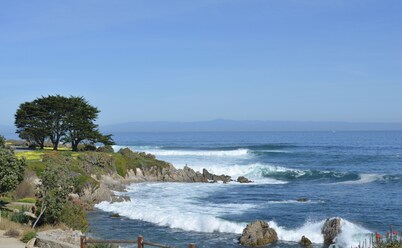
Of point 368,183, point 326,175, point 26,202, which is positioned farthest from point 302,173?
point 26,202

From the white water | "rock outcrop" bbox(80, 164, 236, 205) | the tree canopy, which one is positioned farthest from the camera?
the tree canopy

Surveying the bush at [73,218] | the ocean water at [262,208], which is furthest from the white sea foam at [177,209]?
the bush at [73,218]

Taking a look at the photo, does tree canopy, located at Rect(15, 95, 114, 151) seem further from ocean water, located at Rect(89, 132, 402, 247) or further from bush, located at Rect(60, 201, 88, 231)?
bush, located at Rect(60, 201, 88, 231)

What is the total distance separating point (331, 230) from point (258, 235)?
4.17 meters

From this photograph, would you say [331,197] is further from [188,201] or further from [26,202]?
[26,202]

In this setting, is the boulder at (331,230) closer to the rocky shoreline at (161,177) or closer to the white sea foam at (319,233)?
the white sea foam at (319,233)

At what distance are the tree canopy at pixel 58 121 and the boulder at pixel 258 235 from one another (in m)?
40.4

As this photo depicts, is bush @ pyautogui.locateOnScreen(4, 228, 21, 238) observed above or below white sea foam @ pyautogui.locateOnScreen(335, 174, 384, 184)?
above

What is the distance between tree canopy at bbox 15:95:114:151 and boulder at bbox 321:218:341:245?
136 ft

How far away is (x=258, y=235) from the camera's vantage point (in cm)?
2577

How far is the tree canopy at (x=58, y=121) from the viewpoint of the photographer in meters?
63.3

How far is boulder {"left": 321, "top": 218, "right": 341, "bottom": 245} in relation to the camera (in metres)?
26.6

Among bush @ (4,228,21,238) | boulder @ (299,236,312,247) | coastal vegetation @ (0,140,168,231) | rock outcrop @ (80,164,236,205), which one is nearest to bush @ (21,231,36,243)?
bush @ (4,228,21,238)

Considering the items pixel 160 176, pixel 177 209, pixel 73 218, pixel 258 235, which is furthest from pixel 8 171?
pixel 160 176
